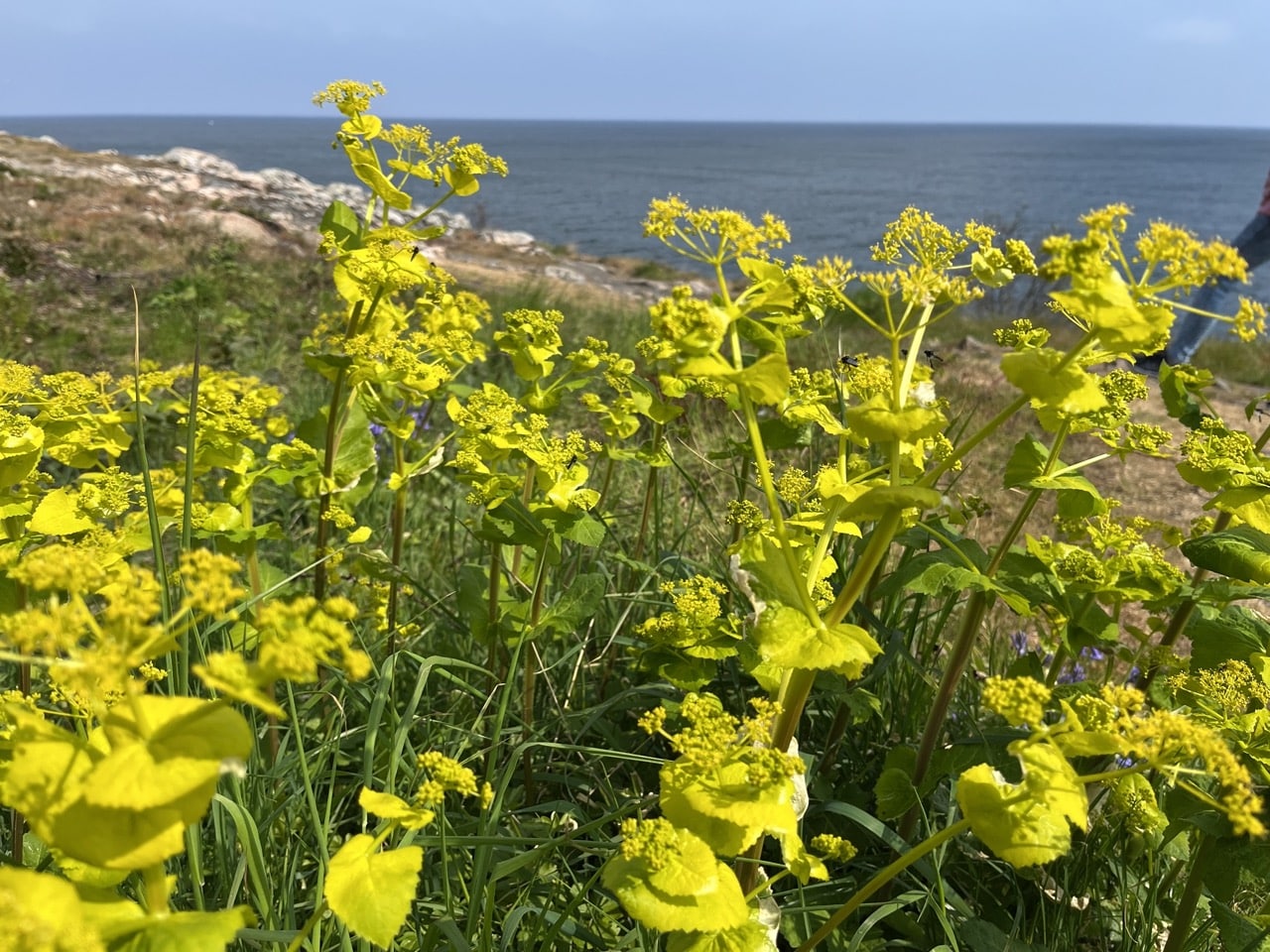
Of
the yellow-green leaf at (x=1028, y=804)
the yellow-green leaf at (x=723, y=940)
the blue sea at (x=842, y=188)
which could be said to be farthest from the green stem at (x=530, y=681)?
the blue sea at (x=842, y=188)

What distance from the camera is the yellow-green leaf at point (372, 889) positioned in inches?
40.2

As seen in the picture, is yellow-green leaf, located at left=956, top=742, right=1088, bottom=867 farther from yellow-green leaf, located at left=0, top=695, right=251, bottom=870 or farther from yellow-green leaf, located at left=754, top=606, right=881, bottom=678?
yellow-green leaf, located at left=0, top=695, right=251, bottom=870

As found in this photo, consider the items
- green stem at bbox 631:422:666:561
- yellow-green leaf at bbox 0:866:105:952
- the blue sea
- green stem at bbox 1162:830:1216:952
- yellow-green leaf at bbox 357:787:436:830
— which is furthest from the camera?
the blue sea

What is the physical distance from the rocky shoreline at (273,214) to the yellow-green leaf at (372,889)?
1061 centimetres

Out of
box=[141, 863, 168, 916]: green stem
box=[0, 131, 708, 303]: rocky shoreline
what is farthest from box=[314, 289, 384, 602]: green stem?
box=[0, 131, 708, 303]: rocky shoreline

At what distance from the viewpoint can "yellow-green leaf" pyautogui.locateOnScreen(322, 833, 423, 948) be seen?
1021mm

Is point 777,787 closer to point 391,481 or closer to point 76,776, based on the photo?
point 76,776

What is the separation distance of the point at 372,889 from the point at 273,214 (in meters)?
21.6

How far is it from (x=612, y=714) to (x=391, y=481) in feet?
3.08

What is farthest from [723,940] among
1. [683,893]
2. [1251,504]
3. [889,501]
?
[1251,504]

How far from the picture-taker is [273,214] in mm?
19969

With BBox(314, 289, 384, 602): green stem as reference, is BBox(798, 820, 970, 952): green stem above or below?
below

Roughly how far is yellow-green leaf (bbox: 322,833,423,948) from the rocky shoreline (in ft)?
34.8

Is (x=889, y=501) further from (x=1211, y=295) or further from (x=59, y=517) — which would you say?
(x=1211, y=295)
